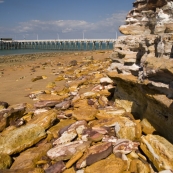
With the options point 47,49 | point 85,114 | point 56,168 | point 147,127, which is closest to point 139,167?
point 147,127

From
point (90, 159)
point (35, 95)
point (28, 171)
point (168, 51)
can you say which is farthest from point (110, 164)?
point (35, 95)

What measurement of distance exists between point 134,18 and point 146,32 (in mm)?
791

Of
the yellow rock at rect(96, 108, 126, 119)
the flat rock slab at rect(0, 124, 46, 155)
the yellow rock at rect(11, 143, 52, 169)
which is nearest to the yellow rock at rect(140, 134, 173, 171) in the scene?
the yellow rock at rect(96, 108, 126, 119)

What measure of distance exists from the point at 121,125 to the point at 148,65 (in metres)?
1.55

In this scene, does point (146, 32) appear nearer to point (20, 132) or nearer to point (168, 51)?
point (168, 51)

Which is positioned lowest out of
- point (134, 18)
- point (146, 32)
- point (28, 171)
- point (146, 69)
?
point (28, 171)

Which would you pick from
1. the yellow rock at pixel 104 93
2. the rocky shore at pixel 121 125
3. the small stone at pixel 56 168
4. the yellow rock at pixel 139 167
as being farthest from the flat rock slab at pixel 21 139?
the yellow rock at pixel 104 93

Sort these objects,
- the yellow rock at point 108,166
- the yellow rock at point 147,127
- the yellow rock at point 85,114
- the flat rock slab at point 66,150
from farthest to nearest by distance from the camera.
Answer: the yellow rock at point 85,114, the yellow rock at point 147,127, the flat rock slab at point 66,150, the yellow rock at point 108,166

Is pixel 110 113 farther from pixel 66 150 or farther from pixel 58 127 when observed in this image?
pixel 66 150

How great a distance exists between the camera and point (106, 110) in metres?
5.97

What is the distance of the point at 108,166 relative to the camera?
368 cm

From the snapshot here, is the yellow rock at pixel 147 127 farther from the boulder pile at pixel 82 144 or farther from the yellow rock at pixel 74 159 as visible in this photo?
the yellow rock at pixel 74 159

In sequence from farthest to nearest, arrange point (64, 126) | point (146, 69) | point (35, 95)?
1. point (35, 95)
2. point (64, 126)
3. point (146, 69)

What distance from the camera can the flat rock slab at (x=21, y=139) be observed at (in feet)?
14.7
